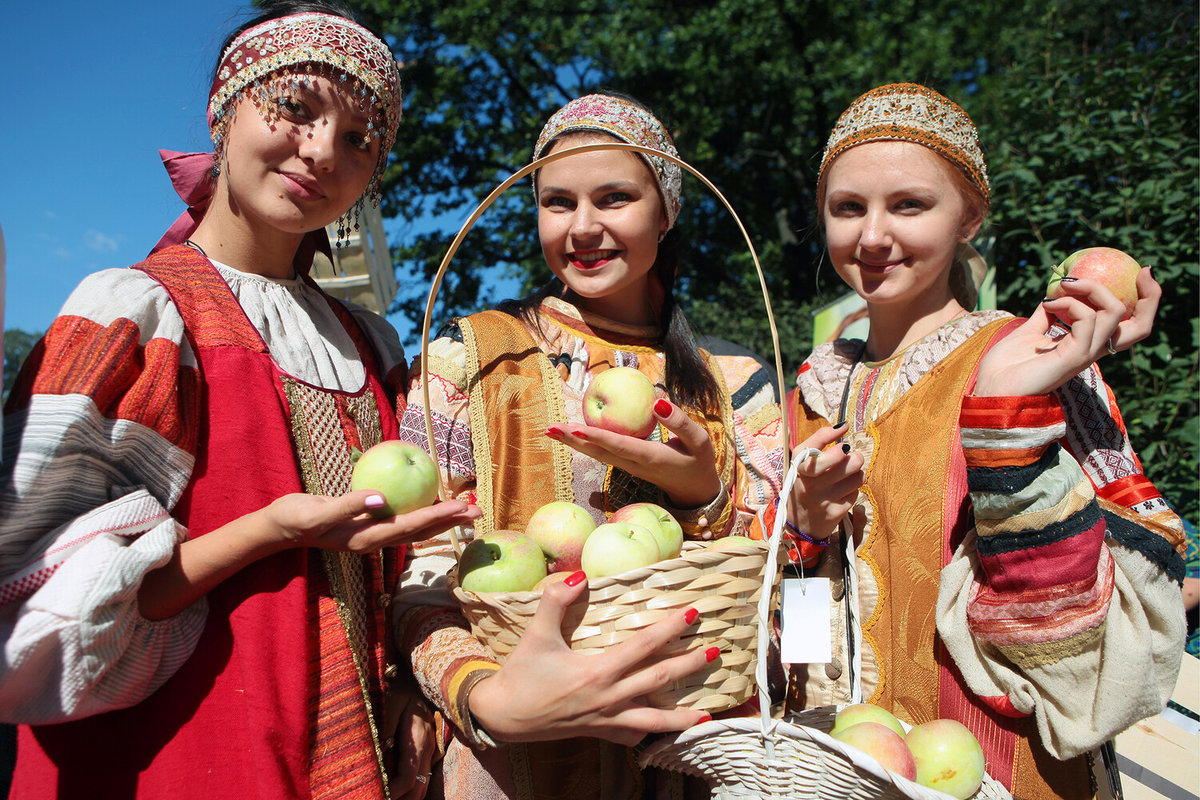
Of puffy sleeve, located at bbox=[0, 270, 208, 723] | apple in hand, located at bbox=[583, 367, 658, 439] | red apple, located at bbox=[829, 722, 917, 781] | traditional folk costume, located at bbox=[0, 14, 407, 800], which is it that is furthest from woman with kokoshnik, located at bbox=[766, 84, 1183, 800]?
puffy sleeve, located at bbox=[0, 270, 208, 723]

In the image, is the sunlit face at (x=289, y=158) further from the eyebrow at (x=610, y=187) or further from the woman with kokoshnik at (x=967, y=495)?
the woman with kokoshnik at (x=967, y=495)

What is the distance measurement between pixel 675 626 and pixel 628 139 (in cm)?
141

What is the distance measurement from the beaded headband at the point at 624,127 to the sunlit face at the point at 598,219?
38 mm

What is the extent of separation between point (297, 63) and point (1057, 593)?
204 centimetres

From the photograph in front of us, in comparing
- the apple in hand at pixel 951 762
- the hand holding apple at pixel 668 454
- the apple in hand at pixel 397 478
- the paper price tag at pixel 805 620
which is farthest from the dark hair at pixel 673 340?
the apple in hand at pixel 951 762

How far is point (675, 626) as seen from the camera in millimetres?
1449

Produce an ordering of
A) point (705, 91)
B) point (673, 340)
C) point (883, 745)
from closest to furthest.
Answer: point (883, 745)
point (673, 340)
point (705, 91)

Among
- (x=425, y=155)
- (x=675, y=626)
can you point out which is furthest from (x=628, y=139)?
(x=425, y=155)

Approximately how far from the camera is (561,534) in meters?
1.80

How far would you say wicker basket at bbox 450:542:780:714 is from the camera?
147 cm

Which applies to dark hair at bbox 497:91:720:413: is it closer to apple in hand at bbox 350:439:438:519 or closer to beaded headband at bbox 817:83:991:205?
beaded headband at bbox 817:83:991:205

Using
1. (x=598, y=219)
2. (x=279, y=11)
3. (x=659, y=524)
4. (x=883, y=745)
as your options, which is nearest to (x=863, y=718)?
(x=883, y=745)

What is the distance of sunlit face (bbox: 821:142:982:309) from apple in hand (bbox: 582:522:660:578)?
42.8 inches

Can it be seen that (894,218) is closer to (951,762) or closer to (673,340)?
(673,340)
